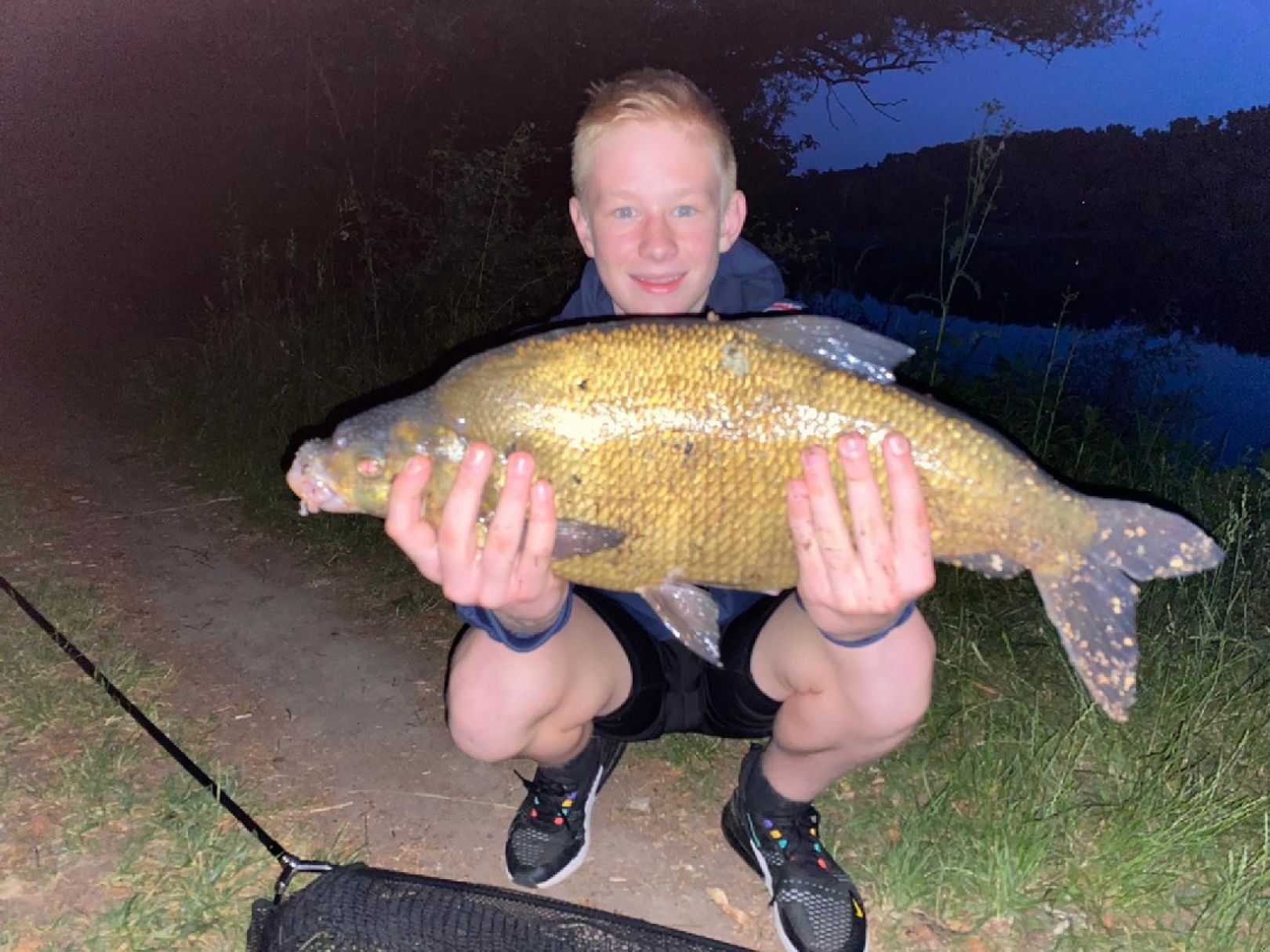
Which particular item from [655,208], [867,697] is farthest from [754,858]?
[655,208]

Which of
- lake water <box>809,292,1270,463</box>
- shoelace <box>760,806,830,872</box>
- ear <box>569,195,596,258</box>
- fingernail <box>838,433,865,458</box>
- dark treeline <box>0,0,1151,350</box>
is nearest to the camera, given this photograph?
fingernail <box>838,433,865,458</box>

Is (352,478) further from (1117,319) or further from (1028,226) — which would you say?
(1028,226)

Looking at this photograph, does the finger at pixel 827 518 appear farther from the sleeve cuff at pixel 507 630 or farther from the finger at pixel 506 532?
the sleeve cuff at pixel 507 630

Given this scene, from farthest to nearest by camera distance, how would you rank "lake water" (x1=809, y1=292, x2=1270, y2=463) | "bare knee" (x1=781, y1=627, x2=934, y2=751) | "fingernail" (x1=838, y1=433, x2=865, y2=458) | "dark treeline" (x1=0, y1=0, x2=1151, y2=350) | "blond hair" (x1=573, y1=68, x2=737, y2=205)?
1. "dark treeline" (x1=0, y1=0, x2=1151, y2=350)
2. "lake water" (x1=809, y1=292, x2=1270, y2=463)
3. "blond hair" (x1=573, y1=68, x2=737, y2=205)
4. "bare knee" (x1=781, y1=627, x2=934, y2=751)
5. "fingernail" (x1=838, y1=433, x2=865, y2=458)

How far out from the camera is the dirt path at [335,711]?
2.00 metres

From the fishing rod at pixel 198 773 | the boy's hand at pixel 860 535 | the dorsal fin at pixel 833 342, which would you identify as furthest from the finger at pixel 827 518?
the fishing rod at pixel 198 773

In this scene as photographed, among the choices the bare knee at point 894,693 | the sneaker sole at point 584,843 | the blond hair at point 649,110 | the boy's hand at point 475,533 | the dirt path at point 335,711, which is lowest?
the dirt path at point 335,711

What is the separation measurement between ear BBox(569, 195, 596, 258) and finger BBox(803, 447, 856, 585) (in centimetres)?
93

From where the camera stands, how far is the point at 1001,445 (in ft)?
4.89

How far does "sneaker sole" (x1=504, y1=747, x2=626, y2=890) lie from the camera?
1943mm

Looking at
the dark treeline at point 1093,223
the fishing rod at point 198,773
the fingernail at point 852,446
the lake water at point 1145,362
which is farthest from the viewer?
the dark treeline at point 1093,223

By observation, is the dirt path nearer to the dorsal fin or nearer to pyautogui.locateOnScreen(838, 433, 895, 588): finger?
pyautogui.locateOnScreen(838, 433, 895, 588): finger

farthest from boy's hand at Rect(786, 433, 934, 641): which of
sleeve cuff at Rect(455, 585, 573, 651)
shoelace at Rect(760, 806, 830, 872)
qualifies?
shoelace at Rect(760, 806, 830, 872)

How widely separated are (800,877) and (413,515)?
1060 millimetres
